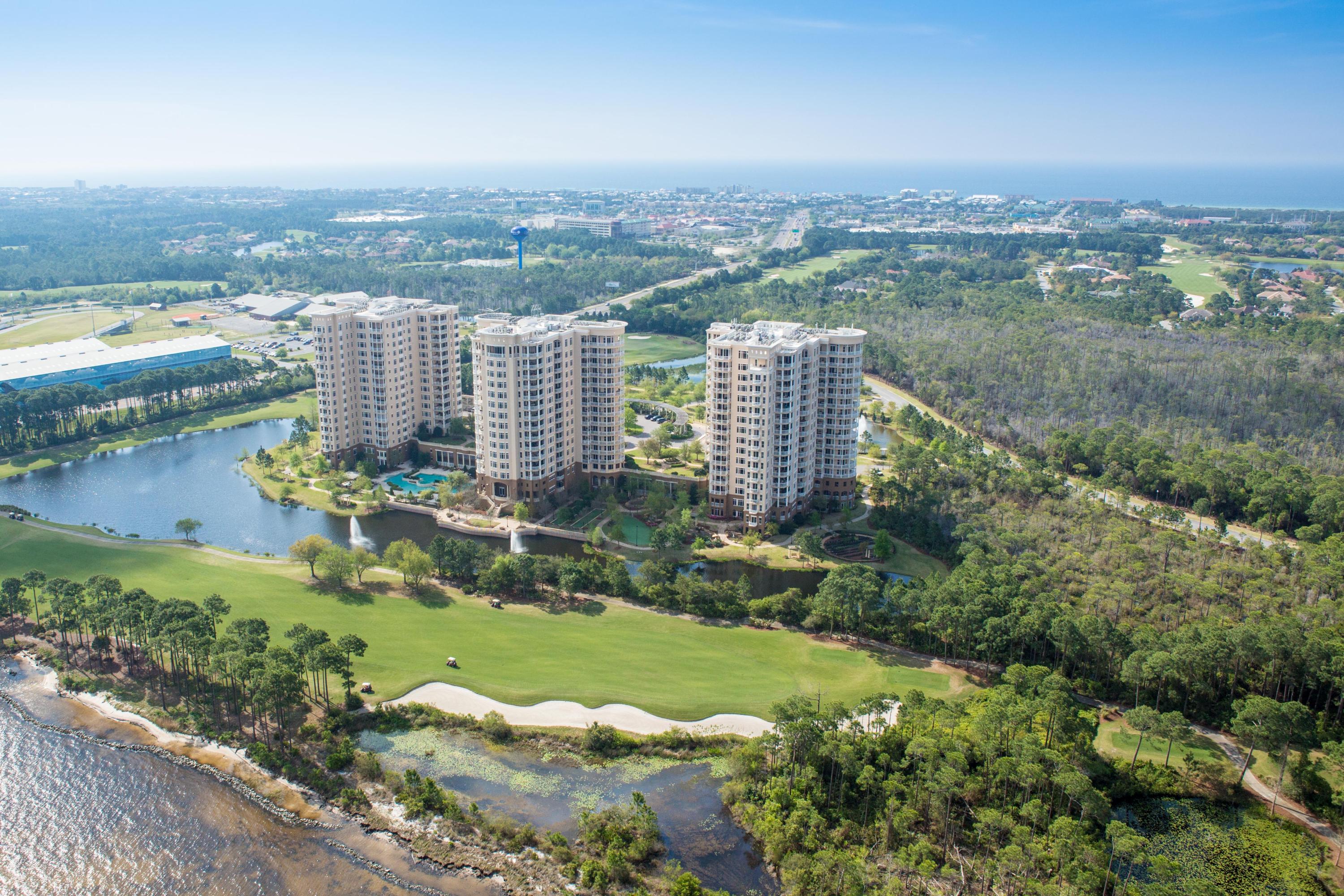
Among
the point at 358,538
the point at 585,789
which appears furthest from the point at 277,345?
the point at 585,789

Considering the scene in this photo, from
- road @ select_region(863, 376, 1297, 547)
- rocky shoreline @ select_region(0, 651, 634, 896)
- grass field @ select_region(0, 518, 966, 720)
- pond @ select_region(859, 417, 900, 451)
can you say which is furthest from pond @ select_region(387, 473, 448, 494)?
road @ select_region(863, 376, 1297, 547)

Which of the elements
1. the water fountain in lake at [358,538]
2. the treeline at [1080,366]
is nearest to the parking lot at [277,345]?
the treeline at [1080,366]

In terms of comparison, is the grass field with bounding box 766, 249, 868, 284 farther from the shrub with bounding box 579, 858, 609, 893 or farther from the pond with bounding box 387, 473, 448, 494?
the shrub with bounding box 579, 858, 609, 893

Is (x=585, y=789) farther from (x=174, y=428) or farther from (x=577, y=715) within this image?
(x=174, y=428)

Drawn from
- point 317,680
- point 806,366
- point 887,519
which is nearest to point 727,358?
point 806,366

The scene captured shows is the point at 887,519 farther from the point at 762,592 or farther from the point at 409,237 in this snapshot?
the point at 409,237

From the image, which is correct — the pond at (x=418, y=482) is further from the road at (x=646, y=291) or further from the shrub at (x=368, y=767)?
the road at (x=646, y=291)
